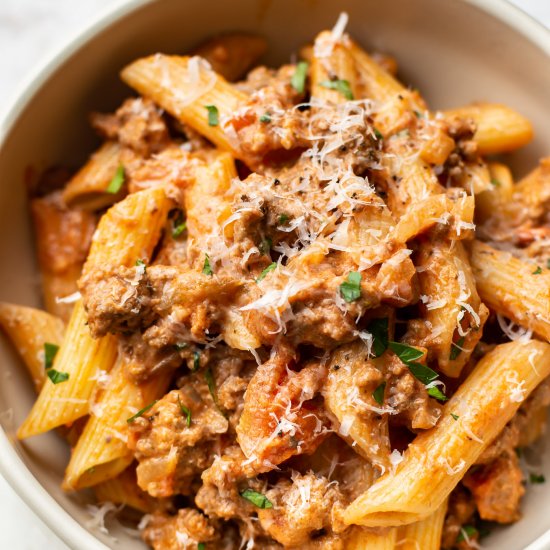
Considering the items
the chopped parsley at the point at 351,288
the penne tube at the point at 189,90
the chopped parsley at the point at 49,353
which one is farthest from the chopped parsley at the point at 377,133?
the chopped parsley at the point at 49,353

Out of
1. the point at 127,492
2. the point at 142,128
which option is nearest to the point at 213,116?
the point at 142,128

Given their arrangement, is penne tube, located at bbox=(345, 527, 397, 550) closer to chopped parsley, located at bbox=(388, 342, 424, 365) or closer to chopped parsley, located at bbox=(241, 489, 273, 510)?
chopped parsley, located at bbox=(241, 489, 273, 510)

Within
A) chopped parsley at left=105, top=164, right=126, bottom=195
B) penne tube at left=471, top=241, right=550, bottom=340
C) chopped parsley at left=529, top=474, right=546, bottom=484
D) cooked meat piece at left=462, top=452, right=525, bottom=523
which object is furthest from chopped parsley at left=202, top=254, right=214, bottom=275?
chopped parsley at left=529, top=474, right=546, bottom=484

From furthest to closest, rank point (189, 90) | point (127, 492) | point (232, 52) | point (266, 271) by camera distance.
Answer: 1. point (232, 52)
2. point (189, 90)
3. point (127, 492)
4. point (266, 271)

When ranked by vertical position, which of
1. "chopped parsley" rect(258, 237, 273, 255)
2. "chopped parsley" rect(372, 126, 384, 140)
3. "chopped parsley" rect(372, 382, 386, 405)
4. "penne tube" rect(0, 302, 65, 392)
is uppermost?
"chopped parsley" rect(372, 126, 384, 140)

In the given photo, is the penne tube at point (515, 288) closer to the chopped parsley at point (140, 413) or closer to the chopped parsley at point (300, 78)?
the chopped parsley at point (300, 78)

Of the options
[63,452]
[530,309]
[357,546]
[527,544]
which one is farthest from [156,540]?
[530,309]

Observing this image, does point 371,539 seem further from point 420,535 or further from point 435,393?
point 435,393
